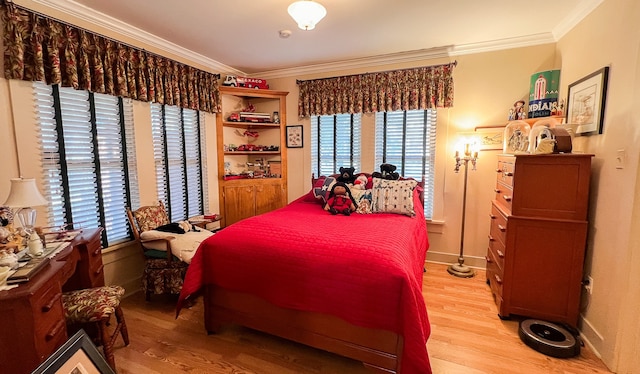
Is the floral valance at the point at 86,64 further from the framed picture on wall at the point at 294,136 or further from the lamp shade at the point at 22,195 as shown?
the framed picture on wall at the point at 294,136

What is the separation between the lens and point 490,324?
7.77 feet

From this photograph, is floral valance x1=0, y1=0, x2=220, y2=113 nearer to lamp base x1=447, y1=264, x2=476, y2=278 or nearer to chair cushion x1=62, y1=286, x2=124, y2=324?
chair cushion x1=62, y1=286, x2=124, y2=324

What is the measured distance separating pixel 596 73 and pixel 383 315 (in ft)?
7.92

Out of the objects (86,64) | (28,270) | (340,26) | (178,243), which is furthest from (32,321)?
(340,26)

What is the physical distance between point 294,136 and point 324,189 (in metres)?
1.34

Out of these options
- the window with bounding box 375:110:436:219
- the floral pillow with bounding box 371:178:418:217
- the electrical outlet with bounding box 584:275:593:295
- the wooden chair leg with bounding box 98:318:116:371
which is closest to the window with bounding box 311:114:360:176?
the window with bounding box 375:110:436:219

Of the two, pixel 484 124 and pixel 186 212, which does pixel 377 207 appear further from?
pixel 186 212

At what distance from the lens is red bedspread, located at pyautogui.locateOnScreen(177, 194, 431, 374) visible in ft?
5.23

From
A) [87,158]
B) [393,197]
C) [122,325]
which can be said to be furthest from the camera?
[393,197]

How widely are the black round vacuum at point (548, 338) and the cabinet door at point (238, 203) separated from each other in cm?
334

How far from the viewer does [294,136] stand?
427cm

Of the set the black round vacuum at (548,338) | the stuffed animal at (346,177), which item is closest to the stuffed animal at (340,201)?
the stuffed animal at (346,177)

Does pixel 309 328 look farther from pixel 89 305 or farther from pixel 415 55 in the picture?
pixel 415 55

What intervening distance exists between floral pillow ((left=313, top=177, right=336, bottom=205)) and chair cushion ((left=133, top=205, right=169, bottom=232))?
1684 millimetres
